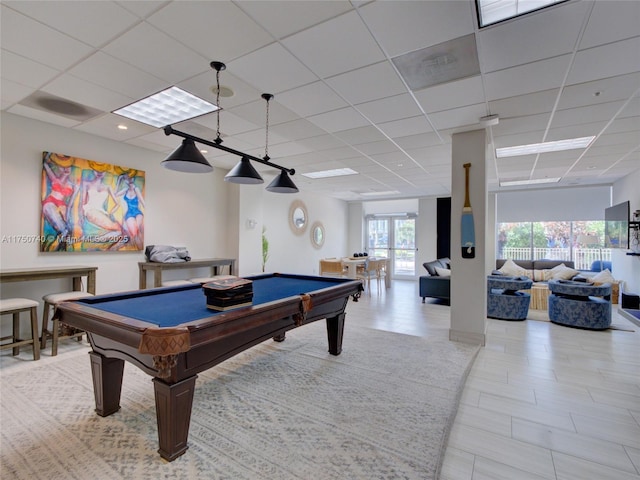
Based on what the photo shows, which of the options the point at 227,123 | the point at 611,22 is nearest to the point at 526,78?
the point at 611,22

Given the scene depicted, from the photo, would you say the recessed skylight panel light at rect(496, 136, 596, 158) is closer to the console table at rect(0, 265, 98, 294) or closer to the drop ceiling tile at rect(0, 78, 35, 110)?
the drop ceiling tile at rect(0, 78, 35, 110)

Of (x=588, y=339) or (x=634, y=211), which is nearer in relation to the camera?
(x=588, y=339)

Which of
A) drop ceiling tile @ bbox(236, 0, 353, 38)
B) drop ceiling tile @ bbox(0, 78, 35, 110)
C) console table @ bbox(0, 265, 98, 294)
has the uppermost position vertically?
drop ceiling tile @ bbox(236, 0, 353, 38)

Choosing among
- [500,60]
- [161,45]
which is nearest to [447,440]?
[500,60]

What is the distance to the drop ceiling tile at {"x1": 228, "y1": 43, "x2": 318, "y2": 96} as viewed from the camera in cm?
235

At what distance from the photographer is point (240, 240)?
237 inches

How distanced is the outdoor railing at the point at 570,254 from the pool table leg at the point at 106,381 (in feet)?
30.4

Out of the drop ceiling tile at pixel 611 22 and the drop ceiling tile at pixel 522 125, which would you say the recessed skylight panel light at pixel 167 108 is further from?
the drop ceiling tile at pixel 522 125

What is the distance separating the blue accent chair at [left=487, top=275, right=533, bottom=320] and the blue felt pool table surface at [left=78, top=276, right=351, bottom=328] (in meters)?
3.39

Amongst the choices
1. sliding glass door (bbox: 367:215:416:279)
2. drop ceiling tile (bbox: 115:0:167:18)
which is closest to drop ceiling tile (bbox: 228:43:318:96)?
drop ceiling tile (bbox: 115:0:167:18)

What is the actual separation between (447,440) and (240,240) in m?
4.79

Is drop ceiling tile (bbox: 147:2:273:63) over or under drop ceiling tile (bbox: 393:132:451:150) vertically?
over

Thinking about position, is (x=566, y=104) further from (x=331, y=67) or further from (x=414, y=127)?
(x=331, y=67)

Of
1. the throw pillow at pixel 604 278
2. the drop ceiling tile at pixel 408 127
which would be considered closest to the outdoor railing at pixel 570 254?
the throw pillow at pixel 604 278
